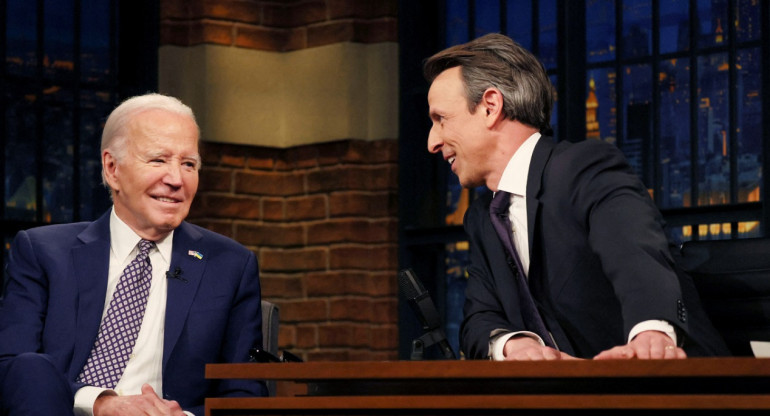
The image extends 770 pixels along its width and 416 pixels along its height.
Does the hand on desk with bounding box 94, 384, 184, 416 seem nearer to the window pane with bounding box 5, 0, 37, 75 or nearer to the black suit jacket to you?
the black suit jacket

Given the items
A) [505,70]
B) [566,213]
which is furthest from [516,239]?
[505,70]

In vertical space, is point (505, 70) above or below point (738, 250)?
above

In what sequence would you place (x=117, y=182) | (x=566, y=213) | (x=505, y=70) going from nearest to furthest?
(x=566, y=213) → (x=505, y=70) → (x=117, y=182)

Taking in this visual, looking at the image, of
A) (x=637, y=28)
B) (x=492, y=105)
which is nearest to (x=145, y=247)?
(x=492, y=105)

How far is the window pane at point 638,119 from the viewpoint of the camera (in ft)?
14.1

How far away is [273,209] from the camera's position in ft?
16.3

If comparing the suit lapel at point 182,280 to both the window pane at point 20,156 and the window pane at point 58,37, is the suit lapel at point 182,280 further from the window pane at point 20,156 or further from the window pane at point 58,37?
the window pane at point 58,37

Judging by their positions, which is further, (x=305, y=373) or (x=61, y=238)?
(x=61, y=238)

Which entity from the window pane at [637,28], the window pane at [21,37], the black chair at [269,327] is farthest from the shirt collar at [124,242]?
the window pane at [637,28]

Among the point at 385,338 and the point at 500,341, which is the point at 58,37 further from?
the point at 500,341

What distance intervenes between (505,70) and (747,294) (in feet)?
2.30

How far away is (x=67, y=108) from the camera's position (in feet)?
15.3

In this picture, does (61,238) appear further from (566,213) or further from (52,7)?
(52,7)

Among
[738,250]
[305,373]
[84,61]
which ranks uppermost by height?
[84,61]
